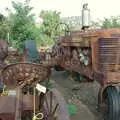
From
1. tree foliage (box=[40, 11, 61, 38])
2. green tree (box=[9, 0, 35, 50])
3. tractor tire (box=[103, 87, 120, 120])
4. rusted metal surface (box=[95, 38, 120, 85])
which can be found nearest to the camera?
rusted metal surface (box=[95, 38, 120, 85])

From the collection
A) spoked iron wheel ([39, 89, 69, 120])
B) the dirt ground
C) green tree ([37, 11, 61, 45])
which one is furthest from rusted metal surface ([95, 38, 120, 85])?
green tree ([37, 11, 61, 45])

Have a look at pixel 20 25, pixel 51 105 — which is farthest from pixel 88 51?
pixel 20 25

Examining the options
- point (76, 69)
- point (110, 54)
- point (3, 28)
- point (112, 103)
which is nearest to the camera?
point (110, 54)

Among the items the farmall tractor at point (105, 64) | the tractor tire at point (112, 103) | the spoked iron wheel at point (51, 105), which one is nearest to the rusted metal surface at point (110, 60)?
the farmall tractor at point (105, 64)

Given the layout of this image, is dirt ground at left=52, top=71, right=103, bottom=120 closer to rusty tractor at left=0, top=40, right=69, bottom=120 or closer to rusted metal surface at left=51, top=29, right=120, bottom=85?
rusted metal surface at left=51, top=29, right=120, bottom=85

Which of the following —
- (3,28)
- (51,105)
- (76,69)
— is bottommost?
(51,105)

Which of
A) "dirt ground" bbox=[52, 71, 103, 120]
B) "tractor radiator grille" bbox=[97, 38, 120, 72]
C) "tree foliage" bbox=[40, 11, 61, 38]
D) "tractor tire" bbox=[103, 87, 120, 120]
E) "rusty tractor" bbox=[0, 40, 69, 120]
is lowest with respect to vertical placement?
"dirt ground" bbox=[52, 71, 103, 120]

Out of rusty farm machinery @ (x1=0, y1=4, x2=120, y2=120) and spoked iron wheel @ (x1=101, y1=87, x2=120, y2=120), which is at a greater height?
rusty farm machinery @ (x1=0, y1=4, x2=120, y2=120)

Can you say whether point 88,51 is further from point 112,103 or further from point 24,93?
point 24,93

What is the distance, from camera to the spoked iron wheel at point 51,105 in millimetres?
3787

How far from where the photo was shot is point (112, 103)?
502 cm

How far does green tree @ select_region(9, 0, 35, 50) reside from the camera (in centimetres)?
1575

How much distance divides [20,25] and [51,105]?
1202 cm

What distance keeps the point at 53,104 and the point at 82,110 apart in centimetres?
→ 224
